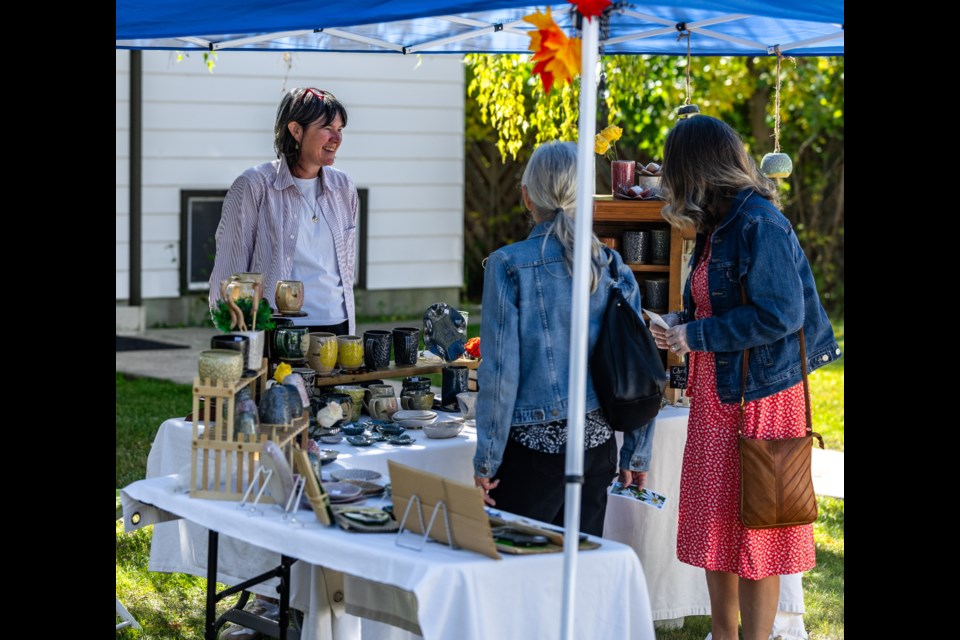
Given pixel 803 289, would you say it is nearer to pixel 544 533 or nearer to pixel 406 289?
pixel 544 533

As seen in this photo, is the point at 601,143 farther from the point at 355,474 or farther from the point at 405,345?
the point at 355,474

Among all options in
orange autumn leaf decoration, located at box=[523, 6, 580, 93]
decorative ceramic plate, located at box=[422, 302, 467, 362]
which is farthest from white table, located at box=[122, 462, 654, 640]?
decorative ceramic plate, located at box=[422, 302, 467, 362]

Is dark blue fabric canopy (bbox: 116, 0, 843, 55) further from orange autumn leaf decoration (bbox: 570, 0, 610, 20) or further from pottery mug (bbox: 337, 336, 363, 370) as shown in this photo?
pottery mug (bbox: 337, 336, 363, 370)

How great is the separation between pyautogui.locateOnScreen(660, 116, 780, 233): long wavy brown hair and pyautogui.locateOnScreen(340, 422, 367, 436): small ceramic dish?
1.15 metres

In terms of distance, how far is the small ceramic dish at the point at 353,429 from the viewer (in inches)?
145

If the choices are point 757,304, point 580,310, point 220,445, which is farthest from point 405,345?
point 580,310

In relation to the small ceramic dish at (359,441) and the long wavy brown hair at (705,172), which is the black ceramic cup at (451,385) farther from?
the long wavy brown hair at (705,172)

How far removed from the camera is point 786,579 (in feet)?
13.5

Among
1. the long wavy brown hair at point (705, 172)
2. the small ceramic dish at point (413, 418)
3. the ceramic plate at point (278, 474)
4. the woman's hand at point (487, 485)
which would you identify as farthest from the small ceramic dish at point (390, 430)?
the long wavy brown hair at point (705, 172)

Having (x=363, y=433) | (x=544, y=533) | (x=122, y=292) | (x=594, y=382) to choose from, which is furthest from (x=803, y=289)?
(x=122, y=292)

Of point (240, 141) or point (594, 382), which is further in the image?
point (240, 141)

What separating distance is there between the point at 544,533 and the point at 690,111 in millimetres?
2224
